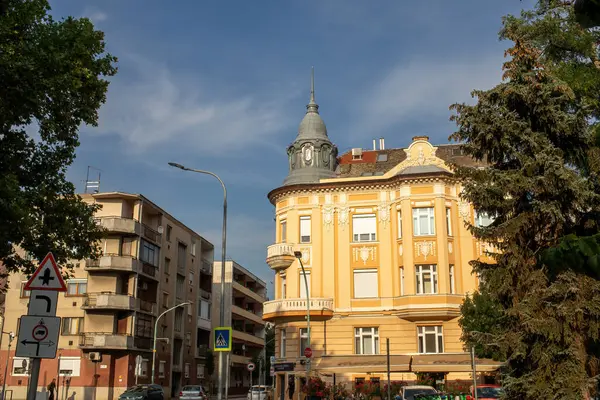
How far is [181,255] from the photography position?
63031 mm

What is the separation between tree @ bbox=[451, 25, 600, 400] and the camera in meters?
18.2

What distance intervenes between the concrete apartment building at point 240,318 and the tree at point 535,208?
2108 inches

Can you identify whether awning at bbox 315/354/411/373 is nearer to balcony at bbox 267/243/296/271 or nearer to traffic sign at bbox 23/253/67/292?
balcony at bbox 267/243/296/271

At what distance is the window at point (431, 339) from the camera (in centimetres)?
3772

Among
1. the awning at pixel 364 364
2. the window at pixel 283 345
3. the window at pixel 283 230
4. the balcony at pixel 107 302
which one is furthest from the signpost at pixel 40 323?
the balcony at pixel 107 302

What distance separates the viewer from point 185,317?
204 ft

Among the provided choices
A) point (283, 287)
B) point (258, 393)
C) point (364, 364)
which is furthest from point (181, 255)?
point (364, 364)

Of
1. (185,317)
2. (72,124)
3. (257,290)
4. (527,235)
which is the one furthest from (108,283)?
(257,290)

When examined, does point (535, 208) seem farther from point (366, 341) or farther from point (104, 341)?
point (104, 341)

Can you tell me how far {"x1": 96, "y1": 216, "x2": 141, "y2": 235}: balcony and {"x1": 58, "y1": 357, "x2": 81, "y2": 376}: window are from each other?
1009 centimetres

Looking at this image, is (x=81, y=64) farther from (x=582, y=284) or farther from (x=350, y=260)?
(x=350, y=260)

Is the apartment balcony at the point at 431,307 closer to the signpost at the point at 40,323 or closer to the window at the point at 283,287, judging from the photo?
the window at the point at 283,287

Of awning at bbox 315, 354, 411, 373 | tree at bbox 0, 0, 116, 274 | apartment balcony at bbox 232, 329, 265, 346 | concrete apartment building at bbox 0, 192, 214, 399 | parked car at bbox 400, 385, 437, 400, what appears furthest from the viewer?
apartment balcony at bbox 232, 329, 265, 346

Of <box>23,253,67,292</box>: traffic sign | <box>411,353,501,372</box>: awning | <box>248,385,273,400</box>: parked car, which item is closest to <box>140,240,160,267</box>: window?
<box>248,385,273,400</box>: parked car
